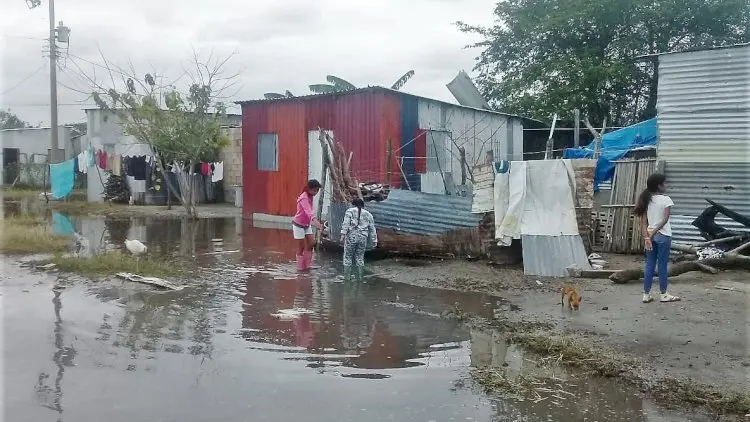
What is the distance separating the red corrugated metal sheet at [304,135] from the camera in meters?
17.2

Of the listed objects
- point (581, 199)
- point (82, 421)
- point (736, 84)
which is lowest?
point (82, 421)

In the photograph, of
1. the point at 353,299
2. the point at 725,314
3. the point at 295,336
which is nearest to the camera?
the point at 295,336

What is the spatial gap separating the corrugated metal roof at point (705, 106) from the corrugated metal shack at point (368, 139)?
16.9 ft

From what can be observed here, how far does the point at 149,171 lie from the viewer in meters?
26.8

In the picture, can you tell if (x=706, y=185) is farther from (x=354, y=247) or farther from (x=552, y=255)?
(x=354, y=247)

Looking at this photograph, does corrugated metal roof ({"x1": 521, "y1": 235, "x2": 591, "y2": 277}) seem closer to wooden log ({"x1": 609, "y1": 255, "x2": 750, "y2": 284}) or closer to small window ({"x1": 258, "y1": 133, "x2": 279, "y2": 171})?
wooden log ({"x1": 609, "y1": 255, "x2": 750, "y2": 284})

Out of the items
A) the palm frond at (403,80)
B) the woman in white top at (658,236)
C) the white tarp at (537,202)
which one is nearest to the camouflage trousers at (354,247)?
the white tarp at (537,202)

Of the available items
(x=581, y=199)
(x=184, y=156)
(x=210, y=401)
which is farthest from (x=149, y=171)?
(x=210, y=401)

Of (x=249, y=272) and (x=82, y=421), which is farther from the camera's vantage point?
(x=249, y=272)

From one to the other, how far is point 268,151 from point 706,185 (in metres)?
12.1

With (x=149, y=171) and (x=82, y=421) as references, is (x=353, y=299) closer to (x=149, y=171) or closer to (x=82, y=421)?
(x=82, y=421)

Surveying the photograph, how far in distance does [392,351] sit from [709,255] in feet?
21.0

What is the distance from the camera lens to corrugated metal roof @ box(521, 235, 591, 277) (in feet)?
34.8

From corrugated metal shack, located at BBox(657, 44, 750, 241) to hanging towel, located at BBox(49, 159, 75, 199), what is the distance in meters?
21.8
